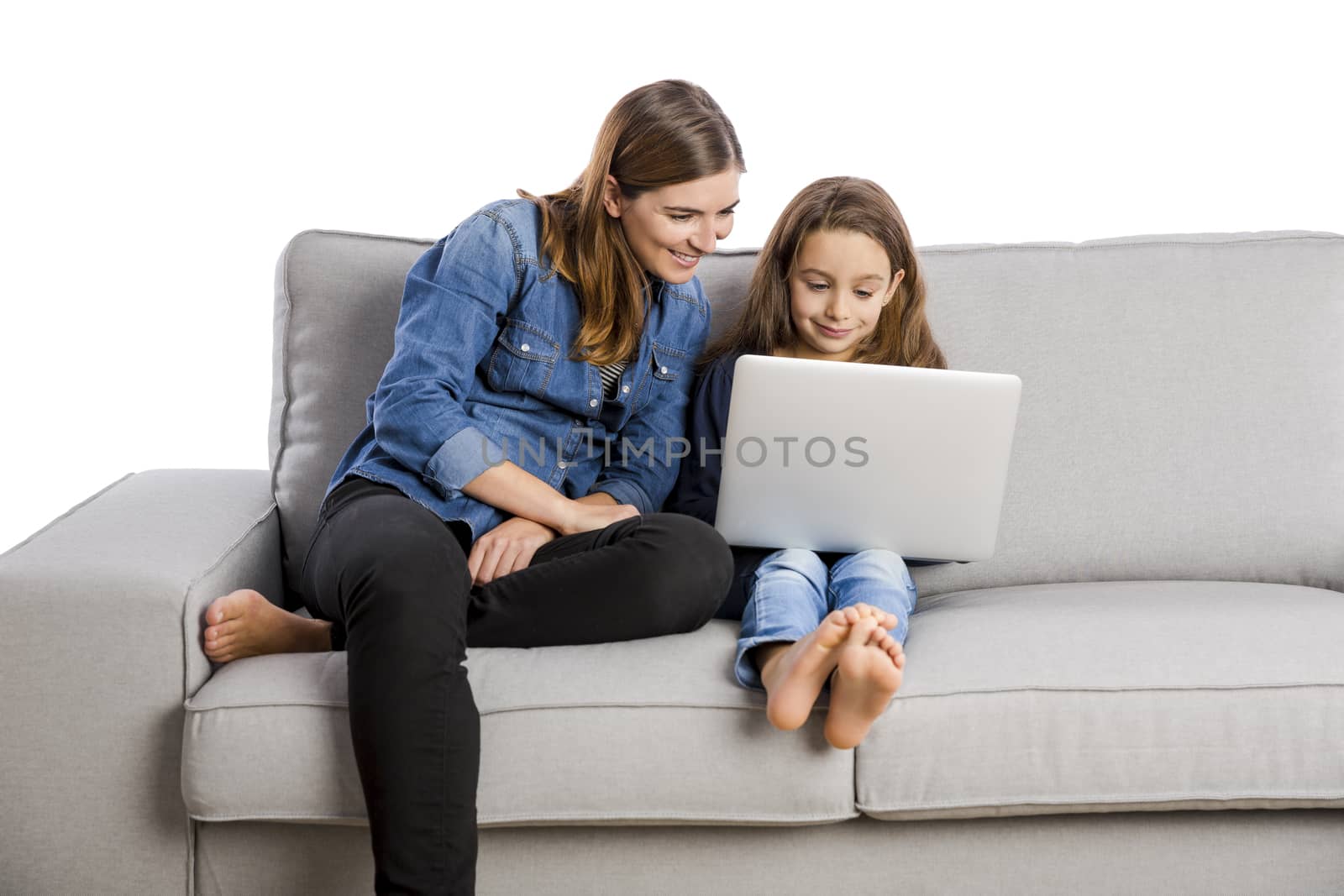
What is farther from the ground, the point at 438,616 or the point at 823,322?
the point at 823,322

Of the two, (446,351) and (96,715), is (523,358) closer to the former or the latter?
(446,351)

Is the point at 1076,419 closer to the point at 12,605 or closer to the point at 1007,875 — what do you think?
the point at 1007,875

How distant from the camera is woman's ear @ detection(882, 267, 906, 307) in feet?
6.00

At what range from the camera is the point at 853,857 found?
142cm

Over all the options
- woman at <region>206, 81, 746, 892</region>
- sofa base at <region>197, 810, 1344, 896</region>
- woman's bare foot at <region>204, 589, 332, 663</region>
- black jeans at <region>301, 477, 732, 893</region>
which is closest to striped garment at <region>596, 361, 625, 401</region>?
woman at <region>206, 81, 746, 892</region>

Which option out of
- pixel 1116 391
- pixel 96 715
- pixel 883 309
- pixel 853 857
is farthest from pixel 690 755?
pixel 1116 391

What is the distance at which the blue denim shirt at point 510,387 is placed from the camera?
1.57 m

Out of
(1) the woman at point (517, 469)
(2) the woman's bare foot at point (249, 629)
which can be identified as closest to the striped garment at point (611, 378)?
(1) the woman at point (517, 469)

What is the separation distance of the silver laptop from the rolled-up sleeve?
1.15 feet

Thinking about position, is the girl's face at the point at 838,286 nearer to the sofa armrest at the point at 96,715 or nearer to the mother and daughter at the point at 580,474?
the mother and daughter at the point at 580,474

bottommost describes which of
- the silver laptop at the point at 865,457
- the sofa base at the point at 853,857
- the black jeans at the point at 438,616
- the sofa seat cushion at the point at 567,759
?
the sofa base at the point at 853,857

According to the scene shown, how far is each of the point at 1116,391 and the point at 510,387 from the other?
3.01 feet

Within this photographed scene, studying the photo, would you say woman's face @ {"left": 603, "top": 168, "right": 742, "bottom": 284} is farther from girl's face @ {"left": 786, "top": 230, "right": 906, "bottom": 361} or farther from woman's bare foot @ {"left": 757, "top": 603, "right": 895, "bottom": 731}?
woman's bare foot @ {"left": 757, "top": 603, "right": 895, "bottom": 731}

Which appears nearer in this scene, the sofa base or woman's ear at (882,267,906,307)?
the sofa base
